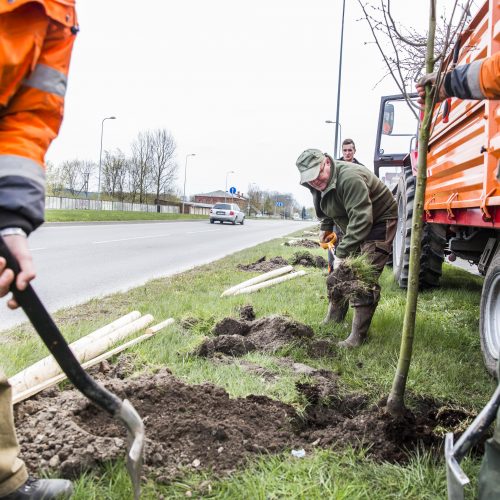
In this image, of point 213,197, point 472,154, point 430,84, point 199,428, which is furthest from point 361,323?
point 213,197

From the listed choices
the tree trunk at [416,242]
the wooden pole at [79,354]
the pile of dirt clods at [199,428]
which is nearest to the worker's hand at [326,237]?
the wooden pole at [79,354]

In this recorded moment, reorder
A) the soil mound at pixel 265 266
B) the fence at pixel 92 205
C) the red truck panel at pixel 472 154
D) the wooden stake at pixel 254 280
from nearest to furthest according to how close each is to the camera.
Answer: the red truck panel at pixel 472 154, the wooden stake at pixel 254 280, the soil mound at pixel 265 266, the fence at pixel 92 205

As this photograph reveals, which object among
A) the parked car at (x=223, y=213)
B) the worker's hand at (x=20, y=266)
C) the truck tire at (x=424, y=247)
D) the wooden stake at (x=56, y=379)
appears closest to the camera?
the worker's hand at (x=20, y=266)

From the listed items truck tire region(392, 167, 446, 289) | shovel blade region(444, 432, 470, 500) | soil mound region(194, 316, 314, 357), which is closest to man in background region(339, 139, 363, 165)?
truck tire region(392, 167, 446, 289)

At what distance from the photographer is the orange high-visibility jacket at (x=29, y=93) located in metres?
1.54

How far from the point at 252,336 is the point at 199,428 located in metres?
1.87

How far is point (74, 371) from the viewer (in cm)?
173

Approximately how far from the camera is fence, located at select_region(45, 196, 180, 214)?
149ft

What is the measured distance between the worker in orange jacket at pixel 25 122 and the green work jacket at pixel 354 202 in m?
3.09

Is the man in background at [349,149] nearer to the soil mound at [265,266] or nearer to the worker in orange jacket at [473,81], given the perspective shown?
the soil mound at [265,266]

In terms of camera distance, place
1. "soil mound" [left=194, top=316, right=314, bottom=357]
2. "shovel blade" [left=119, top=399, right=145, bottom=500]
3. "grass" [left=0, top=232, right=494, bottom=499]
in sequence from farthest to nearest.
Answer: "soil mound" [left=194, top=316, right=314, bottom=357]
"grass" [left=0, top=232, right=494, bottom=499]
"shovel blade" [left=119, top=399, right=145, bottom=500]

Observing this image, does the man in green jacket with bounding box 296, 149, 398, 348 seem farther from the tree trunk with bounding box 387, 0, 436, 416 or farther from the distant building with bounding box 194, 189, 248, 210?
the distant building with bounding box 194, 189, 248, 210

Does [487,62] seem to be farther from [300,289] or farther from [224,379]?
A: [300,289]

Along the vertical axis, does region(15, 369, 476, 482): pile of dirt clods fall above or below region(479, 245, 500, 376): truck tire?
below
